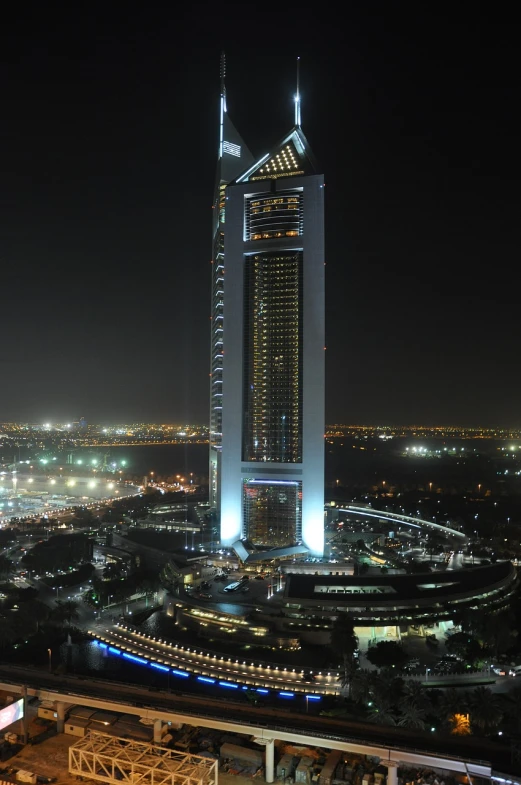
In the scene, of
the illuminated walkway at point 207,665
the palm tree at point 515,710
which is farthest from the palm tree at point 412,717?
the illuminated walkway at point 207,665

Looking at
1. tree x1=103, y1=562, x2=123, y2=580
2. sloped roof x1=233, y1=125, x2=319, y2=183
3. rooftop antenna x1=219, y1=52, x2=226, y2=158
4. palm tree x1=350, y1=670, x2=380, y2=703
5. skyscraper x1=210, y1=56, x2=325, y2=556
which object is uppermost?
rooftop antenna x1=219, y1=52, x2=226, y2=158

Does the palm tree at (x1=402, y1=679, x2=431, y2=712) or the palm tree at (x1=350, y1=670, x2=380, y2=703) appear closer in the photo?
the palm tree at (x1=402, y1=679, x2=431, y2=712)

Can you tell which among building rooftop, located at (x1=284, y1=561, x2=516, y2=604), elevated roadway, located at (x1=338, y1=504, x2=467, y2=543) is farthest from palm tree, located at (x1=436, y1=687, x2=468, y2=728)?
elevated roadway, located at (x1=338, y1=504, x2=467, y2=543)

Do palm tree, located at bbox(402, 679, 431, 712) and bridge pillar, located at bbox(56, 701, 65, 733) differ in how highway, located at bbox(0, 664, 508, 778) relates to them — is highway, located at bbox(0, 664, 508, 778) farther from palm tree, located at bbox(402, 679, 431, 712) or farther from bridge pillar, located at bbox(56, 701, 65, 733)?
palm tree, located at bbox(402, 679, 431, 712)

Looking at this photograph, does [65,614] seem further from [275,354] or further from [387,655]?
[275,354]

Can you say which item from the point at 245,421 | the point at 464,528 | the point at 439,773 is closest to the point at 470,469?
the point at 464,528

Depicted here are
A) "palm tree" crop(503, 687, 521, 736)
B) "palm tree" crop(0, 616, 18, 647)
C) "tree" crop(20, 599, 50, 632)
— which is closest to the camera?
"palm tree" crop(503, 687, 521, 736)

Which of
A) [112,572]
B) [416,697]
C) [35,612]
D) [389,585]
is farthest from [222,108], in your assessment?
[416,697]

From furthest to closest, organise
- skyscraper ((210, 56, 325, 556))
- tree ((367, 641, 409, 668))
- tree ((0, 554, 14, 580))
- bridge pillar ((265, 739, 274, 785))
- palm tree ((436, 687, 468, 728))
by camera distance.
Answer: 1. skyscraper ((210, 56, 325, 556))
2. tree ((0, 554, 14, 580))
3. tree ((367, 641, 409, 668))
4. palm tree ((436, 687, 468, 728))
5. bridge pillar ((265, 739, 274, 785))
